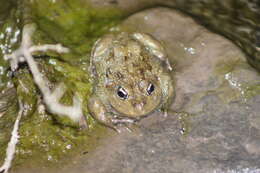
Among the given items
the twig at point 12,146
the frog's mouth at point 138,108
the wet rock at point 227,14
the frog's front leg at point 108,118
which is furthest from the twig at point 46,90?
the wet rock at point 227,14

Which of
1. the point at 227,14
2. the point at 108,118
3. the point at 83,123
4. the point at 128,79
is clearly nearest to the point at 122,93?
the point at 128,79

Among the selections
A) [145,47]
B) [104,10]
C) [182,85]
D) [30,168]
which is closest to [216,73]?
[182,85]

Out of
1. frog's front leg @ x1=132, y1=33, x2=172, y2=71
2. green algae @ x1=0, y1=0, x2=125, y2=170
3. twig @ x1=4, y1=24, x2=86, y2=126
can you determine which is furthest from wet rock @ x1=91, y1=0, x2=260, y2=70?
twig @ x1=4, y1=24, x2=86, y2=126

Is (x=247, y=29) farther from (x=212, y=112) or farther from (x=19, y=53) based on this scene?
(x=19, y=53)

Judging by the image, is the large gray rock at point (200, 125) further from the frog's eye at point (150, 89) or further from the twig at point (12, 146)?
the twig at point (12, 146)

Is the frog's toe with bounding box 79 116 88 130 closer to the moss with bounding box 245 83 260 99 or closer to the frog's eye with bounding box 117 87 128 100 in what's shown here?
the frog's eye with bounding box 117 87 128 100

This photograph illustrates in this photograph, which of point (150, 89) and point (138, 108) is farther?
point (150, 89)

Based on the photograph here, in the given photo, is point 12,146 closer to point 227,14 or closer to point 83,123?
point 83,123
